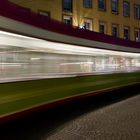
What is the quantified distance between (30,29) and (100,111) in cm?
430

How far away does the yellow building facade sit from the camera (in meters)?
29.4

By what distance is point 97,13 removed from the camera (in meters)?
35.7

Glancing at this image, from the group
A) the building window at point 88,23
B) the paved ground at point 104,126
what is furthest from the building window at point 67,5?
the paved ground at point 104,126

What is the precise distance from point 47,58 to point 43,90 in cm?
99

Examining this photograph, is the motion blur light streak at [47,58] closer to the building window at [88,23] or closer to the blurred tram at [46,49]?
the blurred tram at [46,49]

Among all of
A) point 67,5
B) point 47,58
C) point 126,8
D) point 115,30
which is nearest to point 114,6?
point 115,30

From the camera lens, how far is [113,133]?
9.49m

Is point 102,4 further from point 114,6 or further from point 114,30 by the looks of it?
point 114,30

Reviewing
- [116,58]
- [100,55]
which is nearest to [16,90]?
[100,55]

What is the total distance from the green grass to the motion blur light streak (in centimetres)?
22

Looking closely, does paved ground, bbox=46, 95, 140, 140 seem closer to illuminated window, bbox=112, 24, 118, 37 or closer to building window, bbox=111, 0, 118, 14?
illuminated window, bbox=112, 24, 118, 37

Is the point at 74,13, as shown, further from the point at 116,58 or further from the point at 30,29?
the point at 30,29

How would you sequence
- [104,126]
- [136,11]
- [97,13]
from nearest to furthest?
[104,126] < [97,13] < [136,11]

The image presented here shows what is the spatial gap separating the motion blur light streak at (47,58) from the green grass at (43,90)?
0.74ft
